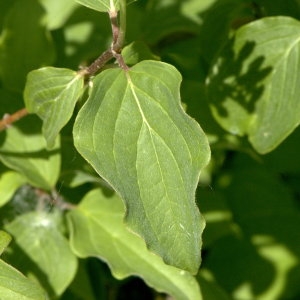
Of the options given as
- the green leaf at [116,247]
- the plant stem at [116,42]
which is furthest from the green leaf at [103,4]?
the green leaf at [116,247]

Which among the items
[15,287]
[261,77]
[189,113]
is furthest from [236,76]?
[15,287]

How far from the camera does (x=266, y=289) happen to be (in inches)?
104

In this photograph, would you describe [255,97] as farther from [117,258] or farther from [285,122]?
[117,258]

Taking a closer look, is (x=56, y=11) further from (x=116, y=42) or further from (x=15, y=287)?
(x=15, y=287)

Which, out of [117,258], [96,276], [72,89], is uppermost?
[72,89]

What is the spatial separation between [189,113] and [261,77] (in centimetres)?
23

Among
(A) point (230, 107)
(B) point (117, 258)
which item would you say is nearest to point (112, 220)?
(B) point (117, 258)

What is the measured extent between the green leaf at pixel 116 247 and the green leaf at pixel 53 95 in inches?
14.9

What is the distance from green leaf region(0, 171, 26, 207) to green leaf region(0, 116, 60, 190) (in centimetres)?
5

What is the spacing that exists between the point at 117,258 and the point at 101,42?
75 cm

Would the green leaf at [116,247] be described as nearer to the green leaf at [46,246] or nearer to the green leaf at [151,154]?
the green leaf at [46,246]

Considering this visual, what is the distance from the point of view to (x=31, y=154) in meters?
2.04

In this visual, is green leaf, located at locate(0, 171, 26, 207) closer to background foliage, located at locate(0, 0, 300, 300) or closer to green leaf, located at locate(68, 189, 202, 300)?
background foliage, located at locate(0, 0, 300, 300)

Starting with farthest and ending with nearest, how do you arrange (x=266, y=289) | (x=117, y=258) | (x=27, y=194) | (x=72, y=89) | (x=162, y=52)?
1. (x=266, y=289)
2. (x=162, y=52)
3. (x=27, y=194)
4. (x=117, y=258)
5. (x=72, y=89)
